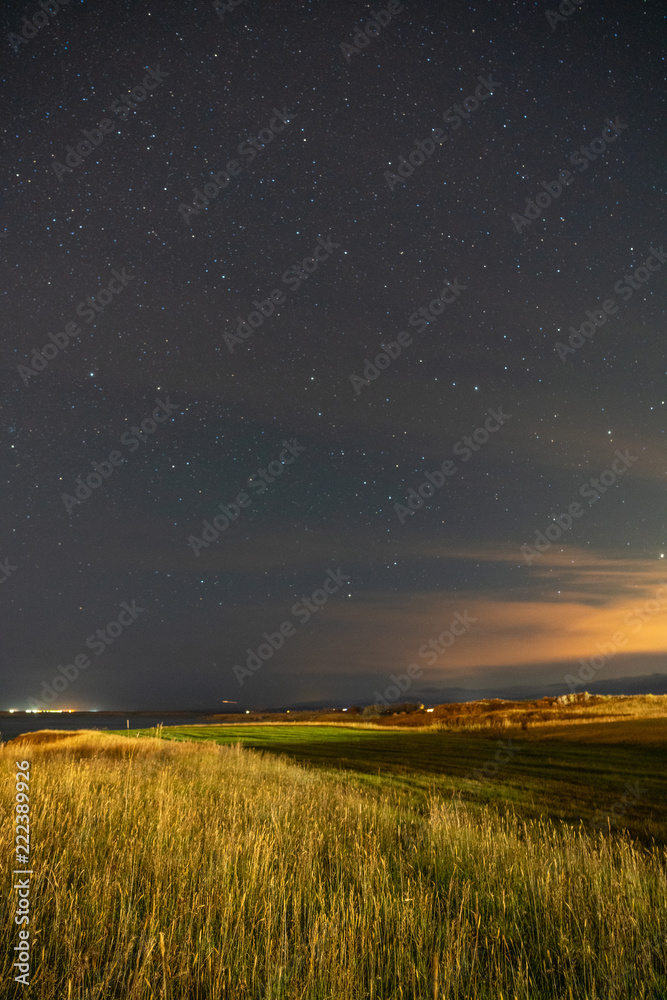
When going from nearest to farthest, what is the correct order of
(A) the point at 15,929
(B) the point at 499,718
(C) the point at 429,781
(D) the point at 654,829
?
(A) the point at 15,929 → (D) the point at 654,829 → (C) the point at 429,781 → (B) the point at 499,718

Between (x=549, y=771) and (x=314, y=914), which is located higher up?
(x=314, y=914)

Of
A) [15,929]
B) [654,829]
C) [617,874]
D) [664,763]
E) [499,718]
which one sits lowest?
[499,718]

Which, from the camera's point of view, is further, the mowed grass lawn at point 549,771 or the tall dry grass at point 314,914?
the mowed grass lawn at point 549,771

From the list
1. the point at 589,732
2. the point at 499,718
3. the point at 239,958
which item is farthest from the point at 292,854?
the point at 499,718

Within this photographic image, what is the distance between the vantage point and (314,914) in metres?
4.88

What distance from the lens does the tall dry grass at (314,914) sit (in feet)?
12.3

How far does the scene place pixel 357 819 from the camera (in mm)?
8484

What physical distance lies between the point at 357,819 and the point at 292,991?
5300 millimetres

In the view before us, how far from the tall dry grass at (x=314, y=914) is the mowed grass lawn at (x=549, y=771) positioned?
5.55 metres

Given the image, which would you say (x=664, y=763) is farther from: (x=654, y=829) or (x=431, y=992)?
(x=431, y=992)

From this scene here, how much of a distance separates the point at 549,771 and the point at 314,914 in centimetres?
1933

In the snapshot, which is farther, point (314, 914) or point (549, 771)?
point (549, 771)

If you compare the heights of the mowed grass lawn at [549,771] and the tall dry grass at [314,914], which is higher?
the tall dry grass at [314,914]

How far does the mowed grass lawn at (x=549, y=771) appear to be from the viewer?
44.5ft
